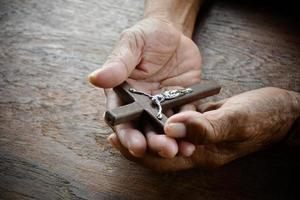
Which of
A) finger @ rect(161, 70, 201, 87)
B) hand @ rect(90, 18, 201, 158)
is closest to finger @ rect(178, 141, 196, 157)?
hand @ rect(90, 18, 201, 158)

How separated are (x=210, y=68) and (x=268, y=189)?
0.51 m

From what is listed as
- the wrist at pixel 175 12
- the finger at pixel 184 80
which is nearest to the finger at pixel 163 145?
the finger at pixel 184 80

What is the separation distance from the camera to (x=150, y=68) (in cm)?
143

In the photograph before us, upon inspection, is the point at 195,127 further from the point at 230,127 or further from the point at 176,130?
the point at 230,127

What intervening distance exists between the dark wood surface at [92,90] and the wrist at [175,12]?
0.20ft

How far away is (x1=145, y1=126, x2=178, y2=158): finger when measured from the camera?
3.52ft

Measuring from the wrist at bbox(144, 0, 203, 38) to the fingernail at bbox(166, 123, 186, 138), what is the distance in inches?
26.1

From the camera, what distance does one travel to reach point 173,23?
1.67m

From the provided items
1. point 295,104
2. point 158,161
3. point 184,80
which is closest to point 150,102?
point 158,161

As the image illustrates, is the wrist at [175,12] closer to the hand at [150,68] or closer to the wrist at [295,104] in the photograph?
the hand at [150,68]

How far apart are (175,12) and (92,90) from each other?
0.48 meters

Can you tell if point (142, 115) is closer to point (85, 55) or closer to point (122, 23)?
point (85, 55)

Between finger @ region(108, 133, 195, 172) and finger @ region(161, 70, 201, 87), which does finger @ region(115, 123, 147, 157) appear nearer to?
finger @ region(108, 133, 195, 172)

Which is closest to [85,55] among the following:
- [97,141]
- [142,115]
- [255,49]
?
[97,141]
